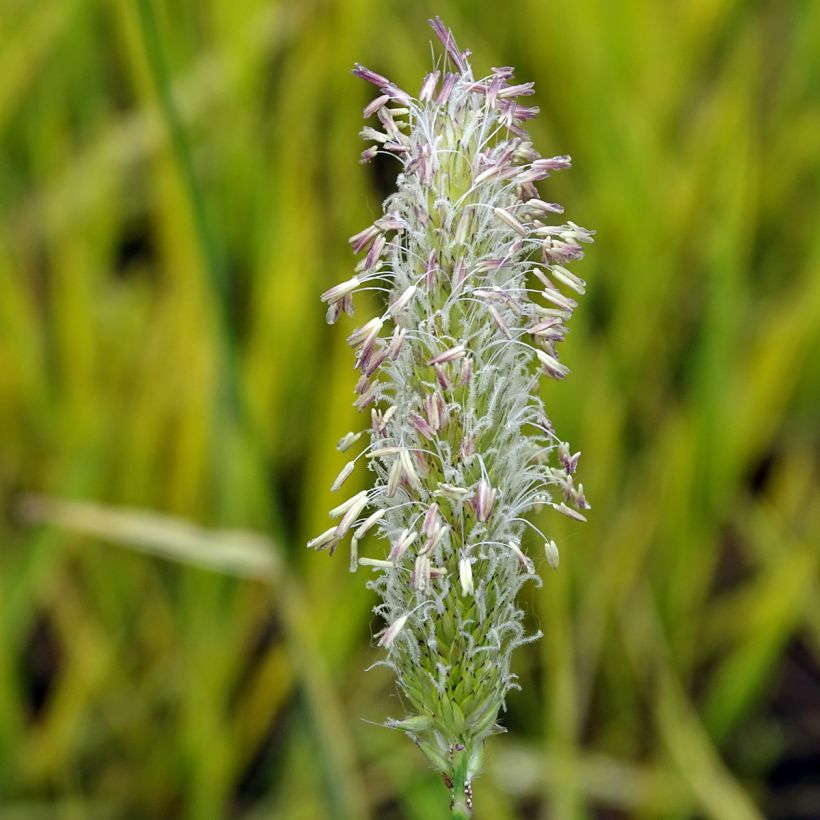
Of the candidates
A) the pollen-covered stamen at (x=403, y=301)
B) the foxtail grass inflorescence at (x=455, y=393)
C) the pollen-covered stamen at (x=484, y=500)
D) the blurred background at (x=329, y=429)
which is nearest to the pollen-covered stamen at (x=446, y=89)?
the foxtail grass inflorescence at (x=455, y=393)

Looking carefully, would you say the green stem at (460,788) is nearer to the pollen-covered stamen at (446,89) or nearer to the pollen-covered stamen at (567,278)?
the pollen-covered stamen at (567,278)

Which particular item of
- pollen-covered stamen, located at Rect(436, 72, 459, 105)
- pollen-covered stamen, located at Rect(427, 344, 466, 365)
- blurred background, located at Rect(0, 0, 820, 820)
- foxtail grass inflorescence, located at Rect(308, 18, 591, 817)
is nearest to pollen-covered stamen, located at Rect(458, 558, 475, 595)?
foxtail grass inflorescence, located at Rect(308, 18, 591, 817)

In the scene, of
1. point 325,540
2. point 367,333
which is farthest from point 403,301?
point 325,540

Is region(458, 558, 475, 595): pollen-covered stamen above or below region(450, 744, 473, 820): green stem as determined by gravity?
above

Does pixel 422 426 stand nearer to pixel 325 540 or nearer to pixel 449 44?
pixel 325 540

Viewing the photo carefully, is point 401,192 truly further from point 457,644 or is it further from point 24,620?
point 24,620

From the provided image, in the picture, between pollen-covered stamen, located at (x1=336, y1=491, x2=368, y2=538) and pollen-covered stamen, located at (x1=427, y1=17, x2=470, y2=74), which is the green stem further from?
pollen-covered stamen, located at (x1=427, y1=17, x2=470, y2=74)
